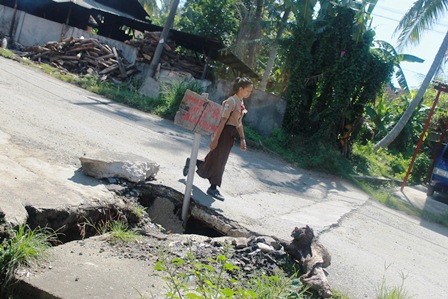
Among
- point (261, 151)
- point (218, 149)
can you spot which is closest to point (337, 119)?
point (261, 151)

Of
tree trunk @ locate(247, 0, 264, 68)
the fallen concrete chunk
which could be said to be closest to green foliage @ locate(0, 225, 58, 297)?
the fallen concrete chunk

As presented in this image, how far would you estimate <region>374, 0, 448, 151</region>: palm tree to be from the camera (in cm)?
1555

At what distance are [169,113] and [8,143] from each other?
8.55 m

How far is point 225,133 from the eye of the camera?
5812mm

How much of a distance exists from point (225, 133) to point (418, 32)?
13.8m

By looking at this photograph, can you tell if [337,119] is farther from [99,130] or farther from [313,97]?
[99,130]

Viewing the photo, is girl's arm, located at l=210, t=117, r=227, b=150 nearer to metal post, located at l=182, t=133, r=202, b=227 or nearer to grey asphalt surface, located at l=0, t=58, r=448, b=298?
metal post, located at l=182, t=133, r=202, b=227

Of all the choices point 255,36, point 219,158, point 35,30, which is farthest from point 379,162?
point 35,30

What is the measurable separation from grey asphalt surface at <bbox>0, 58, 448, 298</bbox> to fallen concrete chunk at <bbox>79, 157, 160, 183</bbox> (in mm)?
139

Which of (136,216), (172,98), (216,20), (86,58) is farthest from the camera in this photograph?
(216,20)

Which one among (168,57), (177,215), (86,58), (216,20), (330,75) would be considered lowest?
(177,215)

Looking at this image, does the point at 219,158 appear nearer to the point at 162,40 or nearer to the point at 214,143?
the point at 214,143

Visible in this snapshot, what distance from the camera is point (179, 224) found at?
525 centimetres

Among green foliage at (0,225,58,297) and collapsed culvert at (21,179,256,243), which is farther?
collapsed culvert at (21,179,256,243)
